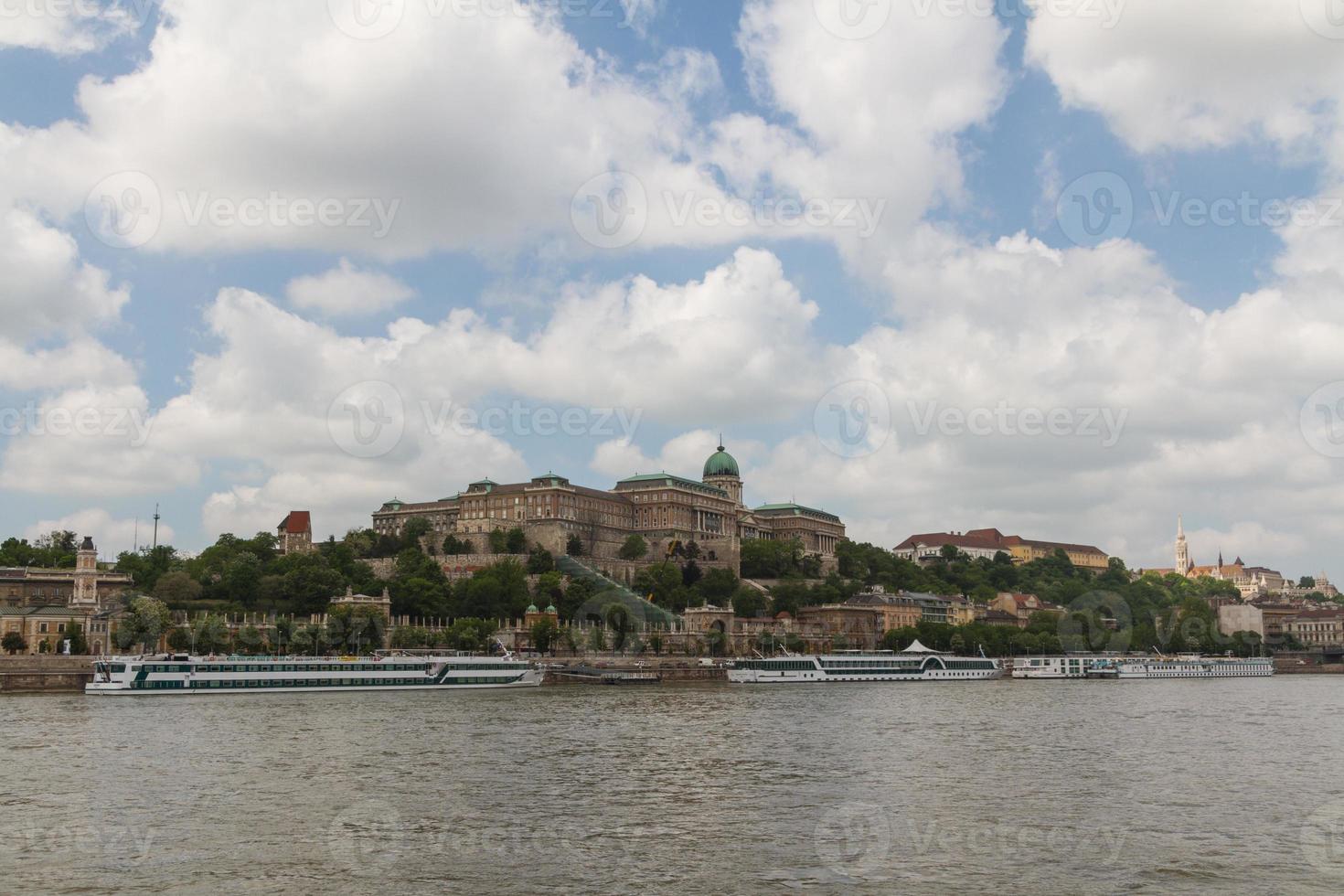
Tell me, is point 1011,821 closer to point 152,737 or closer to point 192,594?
point 152,737

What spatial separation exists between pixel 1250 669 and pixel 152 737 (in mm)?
123030

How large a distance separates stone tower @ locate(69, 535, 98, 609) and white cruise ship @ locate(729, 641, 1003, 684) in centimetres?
5193

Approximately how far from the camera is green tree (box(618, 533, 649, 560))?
520 ft

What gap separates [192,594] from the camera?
11381 centimetres

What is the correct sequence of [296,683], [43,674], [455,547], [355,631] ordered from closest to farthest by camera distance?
[296,683], [43,674], [355,631], [455,547]

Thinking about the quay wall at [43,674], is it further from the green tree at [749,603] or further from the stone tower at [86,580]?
the green tree at [749,603]

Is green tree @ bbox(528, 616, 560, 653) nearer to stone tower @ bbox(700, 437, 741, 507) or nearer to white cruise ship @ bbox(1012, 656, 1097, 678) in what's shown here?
white cruise ship @ bbox(1012, 656, 1097, 678)

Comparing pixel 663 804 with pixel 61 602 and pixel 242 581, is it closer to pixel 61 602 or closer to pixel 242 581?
pixel 242 581

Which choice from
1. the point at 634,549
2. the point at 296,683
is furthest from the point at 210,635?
the point at 634,549

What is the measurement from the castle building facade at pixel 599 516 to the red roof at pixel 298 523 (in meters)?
12.5

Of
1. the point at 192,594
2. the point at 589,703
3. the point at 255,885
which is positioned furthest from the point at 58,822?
the point at 192,594

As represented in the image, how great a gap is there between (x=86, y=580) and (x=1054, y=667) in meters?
86.2

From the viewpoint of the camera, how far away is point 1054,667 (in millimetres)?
126375

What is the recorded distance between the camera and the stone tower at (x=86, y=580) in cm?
10731
